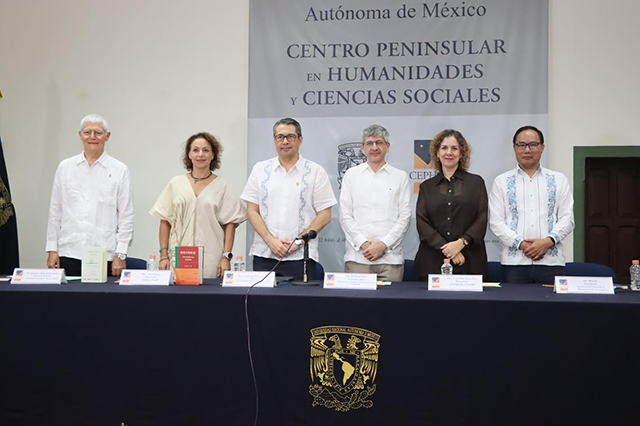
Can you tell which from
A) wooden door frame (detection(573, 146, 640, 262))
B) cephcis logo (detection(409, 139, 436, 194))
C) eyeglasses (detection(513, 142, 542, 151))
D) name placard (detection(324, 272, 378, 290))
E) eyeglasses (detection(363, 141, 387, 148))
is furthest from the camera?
cephcis logo (detection(409, 139, 436, 194))

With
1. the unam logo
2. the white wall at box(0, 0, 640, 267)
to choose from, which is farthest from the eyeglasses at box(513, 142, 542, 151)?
the white wall at box(0, 0, 640, 267)

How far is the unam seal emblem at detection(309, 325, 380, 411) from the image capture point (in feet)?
7.14

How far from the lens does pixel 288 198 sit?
11.0 feet

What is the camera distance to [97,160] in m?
3.48

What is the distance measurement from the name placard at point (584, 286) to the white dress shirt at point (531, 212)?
0.81m

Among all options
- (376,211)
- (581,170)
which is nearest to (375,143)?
(376,211)

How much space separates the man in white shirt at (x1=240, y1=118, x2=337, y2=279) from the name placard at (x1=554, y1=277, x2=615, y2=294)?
1390mm

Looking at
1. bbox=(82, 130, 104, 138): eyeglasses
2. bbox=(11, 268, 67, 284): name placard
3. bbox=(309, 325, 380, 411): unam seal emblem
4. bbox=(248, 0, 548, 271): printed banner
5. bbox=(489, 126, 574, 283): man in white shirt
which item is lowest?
bbox=(309, 325, 380, 411): unam seal emblem

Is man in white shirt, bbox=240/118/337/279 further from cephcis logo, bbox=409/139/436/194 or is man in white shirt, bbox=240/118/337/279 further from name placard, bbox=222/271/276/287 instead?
cephcis logo, bbox=409/139/436/194

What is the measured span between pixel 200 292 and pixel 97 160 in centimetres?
161

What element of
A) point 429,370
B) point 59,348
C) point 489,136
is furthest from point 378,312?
point 489,136

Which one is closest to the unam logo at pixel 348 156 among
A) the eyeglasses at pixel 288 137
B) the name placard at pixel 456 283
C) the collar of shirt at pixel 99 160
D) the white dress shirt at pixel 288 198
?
the white dress shirt at pixel 288 198

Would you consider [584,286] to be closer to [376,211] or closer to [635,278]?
[635,278]

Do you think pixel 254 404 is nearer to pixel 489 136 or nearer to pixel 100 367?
pixel 100 367
